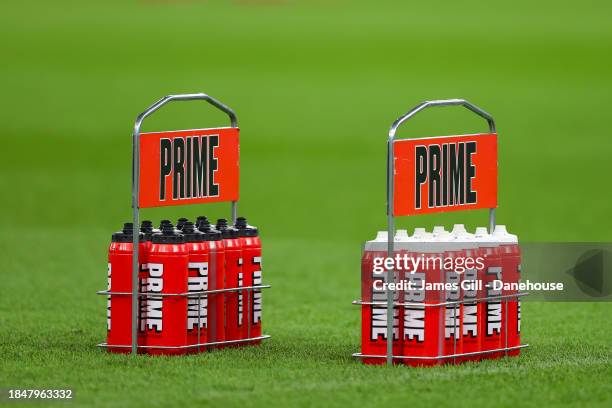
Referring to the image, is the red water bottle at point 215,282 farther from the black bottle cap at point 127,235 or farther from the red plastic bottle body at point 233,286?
the black bottle cap at point 127,235

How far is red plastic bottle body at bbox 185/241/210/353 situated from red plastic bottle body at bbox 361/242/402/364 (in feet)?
3.95

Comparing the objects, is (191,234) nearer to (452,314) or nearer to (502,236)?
(452,314)

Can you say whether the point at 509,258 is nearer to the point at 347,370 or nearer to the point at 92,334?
the point at 347,370

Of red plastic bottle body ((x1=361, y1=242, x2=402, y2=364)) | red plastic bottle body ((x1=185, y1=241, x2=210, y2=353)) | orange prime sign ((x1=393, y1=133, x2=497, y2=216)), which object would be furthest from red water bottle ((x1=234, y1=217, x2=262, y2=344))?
orange prime sign ((x1=393, y1=133, x2=497, y2=216))

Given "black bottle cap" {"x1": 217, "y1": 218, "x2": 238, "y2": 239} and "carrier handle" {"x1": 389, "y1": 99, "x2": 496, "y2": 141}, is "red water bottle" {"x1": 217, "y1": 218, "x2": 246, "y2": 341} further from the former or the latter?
"carrier handle" {"x1": 389, "y1": 99, "x2": 496, "y2": 141}

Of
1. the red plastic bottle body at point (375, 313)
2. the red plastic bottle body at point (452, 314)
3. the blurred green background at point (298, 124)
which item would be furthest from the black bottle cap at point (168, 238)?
the red plastic bottle body at point (452, 314)

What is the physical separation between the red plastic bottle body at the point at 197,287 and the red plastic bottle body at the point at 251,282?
530mm

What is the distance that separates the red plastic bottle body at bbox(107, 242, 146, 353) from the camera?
34.9 ft

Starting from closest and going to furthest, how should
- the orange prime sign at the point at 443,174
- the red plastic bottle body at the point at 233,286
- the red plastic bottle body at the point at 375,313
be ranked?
the red plastic bottle body at the point at 375,313 < the orange prime sign at the point at 443,174 < the red plastic bottle body at the point at 233,286

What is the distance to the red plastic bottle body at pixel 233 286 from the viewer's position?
11117mm

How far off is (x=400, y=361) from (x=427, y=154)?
145 cm

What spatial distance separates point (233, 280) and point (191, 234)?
66 cm

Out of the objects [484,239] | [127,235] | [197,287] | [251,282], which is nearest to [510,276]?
[484,239]

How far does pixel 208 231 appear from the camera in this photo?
36.0 feet
